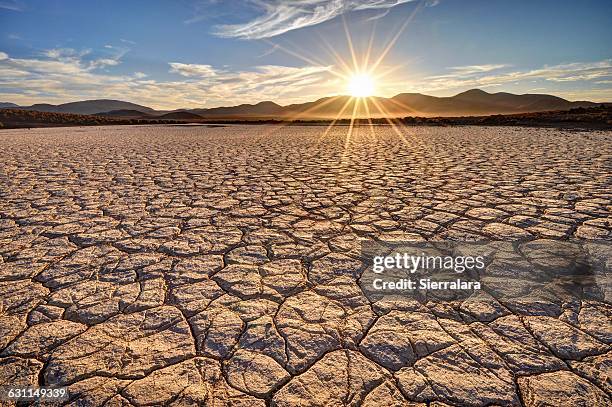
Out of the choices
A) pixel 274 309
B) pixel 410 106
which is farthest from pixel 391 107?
pixel 274 309

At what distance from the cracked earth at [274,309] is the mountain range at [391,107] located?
240ft

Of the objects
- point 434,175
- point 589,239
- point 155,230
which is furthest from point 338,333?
point 434,175

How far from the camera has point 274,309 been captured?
173 cm

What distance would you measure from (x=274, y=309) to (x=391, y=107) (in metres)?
107

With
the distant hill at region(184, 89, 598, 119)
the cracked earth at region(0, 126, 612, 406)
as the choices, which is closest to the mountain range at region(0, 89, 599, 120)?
the distant hill at region(184, 89, 598, 119)

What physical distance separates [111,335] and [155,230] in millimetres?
1376

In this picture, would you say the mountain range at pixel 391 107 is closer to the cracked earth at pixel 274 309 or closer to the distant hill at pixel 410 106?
the distant hill at pixel 410 106

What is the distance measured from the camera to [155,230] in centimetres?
279

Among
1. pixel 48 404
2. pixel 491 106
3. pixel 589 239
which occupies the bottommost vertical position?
pixel 48 404

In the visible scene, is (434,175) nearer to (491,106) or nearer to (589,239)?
(589,239)

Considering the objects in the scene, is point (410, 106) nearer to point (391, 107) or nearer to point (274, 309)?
point (391, 107)

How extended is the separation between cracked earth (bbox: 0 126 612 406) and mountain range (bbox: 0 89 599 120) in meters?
73.1

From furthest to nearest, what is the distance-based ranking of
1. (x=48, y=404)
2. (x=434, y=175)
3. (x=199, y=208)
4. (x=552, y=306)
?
(x=434, y=175) < (x=199, y=208) < (x=552, y=306) < (x=48, y=404)

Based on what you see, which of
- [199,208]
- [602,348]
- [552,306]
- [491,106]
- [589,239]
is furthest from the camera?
[491,106]
